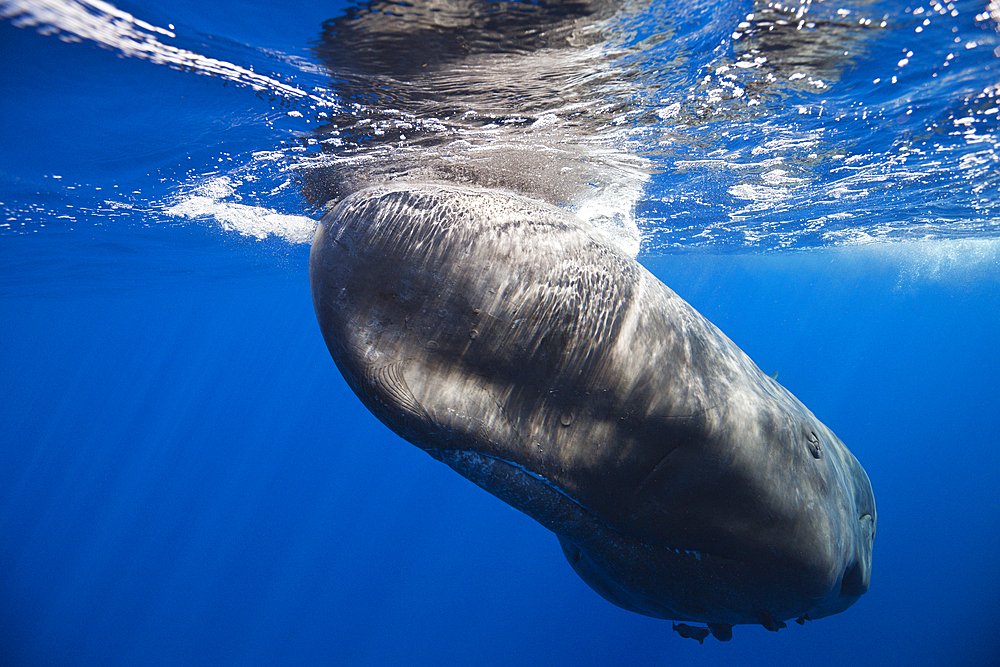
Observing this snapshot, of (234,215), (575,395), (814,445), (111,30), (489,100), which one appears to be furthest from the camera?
(234,215)

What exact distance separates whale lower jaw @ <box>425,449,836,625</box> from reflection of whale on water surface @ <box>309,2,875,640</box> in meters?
0.01

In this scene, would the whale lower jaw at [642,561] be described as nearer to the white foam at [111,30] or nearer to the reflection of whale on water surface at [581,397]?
the reflection of whale on water surface at [581,397]

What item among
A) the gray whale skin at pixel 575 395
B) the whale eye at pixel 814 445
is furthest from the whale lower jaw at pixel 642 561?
the whale eye at pixel 814 445

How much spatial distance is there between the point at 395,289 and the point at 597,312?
880 millimetres

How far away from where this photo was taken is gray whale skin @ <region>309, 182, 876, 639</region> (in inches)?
74.7

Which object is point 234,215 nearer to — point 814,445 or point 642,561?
point 642,561

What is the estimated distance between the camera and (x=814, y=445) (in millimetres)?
2422

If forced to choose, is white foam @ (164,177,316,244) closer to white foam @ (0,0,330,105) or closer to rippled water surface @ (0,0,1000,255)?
rippled water surface @ (0,0,1000,255)

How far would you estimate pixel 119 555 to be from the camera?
43812 millimetres

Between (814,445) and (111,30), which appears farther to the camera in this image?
(111,30)

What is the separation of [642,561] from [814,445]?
1111 mm

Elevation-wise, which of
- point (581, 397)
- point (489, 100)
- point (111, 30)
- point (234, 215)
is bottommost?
point (234, 215)

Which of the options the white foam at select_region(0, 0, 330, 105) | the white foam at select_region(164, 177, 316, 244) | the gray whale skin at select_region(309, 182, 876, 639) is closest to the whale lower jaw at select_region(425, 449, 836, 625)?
the gray whale skin at select_region(309, 182, 876, 639)

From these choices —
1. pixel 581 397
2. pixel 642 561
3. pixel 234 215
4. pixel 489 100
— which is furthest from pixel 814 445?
pixel 234 215
